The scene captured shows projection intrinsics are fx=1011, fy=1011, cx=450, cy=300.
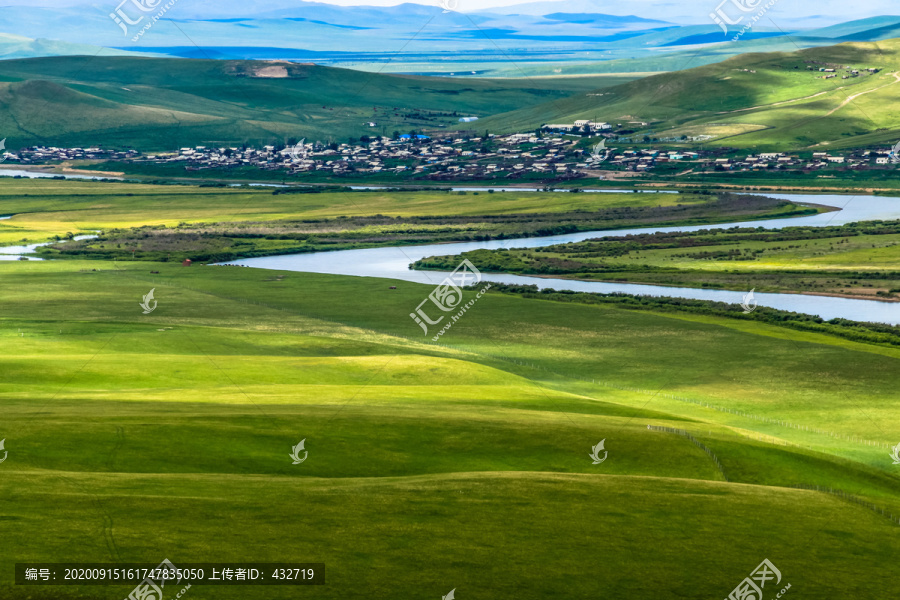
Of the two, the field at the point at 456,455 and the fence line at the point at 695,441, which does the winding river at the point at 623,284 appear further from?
the fence line at the point at 695,441

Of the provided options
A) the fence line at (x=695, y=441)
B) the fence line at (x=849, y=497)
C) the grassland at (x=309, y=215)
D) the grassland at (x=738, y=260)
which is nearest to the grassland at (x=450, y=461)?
the fence line at (x=695, y=441)

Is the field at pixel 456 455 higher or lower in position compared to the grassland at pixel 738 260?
higher

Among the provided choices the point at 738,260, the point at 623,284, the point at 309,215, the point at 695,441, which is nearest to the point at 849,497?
the point at 695,441

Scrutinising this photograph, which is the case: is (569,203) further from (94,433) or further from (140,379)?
(94,433)

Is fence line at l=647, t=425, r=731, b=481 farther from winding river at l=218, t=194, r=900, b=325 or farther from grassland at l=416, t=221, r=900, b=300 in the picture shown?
grassland at l=416, t=221, r=900, b=300

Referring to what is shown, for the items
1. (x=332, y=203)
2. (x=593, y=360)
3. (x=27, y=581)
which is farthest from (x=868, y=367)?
(x=332, y=203)

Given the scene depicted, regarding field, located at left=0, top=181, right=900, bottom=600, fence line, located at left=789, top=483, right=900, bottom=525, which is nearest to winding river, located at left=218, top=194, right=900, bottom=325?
field, located at left=0, top=181, right=900, bottom=600

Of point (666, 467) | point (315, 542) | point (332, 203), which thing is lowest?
point (332, 203)
